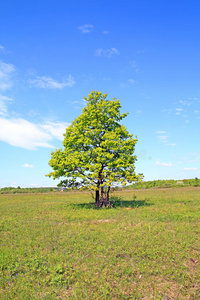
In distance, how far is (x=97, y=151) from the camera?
953 inches

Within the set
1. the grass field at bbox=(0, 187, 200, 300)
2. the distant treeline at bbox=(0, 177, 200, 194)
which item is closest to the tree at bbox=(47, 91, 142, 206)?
the grass field at bbox=(0, 187, 200, 300)

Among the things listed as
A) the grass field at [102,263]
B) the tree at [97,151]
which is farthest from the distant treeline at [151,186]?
the grass field at [102,263]

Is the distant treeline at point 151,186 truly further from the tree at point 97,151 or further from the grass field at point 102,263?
the grass field at point 102,263

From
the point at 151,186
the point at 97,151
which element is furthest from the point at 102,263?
the point at 151,186

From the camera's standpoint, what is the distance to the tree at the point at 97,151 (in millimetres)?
24000

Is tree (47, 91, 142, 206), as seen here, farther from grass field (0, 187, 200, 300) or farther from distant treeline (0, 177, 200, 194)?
distant treeline (0, 177, 200, 194)

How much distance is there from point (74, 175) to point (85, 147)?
12.8 ft

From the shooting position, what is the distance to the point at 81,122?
85.9ft

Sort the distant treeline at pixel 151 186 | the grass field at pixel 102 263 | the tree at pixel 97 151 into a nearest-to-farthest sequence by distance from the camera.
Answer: the grass field at pixel 102 263
the tree at pixel 97 151
the distant treeline at pixel 151 186

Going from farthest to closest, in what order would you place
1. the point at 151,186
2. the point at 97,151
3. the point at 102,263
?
the point at 151,186
the point at 97,151
the point at 102,263

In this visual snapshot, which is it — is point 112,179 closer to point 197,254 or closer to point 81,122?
point 81,122

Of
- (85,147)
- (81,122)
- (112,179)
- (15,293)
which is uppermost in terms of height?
(81,122)

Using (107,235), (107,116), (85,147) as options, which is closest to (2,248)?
(107,235)

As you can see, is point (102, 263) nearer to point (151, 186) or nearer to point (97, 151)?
point (97, 151)
